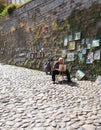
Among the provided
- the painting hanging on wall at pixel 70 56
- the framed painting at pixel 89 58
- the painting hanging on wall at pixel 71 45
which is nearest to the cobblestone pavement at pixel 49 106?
the framed painting at pixel 89 58

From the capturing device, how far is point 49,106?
7383 mm

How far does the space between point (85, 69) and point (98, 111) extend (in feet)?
18.6

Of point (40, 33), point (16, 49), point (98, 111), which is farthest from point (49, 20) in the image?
point (98, 111)

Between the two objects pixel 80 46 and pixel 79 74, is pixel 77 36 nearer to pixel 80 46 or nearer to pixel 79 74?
pixel 80 46

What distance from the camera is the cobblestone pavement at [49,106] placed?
5968 millimetres

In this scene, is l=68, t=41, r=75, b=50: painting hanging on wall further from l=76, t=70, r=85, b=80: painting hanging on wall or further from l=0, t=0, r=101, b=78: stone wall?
l=76, t=70, r=85, b=80: painting hanging on wall

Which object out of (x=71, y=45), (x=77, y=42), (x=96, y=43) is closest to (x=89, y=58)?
(x=96, y=43)

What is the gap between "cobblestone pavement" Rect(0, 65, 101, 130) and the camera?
5968mm

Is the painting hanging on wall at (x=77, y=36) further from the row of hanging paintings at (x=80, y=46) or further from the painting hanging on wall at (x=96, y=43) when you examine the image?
the painting hanging on wall at (x=96, y=43)

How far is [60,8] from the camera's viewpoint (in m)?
15.0

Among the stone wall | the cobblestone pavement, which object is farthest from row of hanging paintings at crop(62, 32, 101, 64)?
the cobblestone pavement

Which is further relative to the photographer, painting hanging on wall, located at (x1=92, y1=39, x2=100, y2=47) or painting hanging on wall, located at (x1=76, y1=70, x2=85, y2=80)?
painting hanging on wall, located at (x1=76, y1=70, x2=85, y2=80)

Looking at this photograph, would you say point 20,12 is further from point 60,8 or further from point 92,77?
point 92,77

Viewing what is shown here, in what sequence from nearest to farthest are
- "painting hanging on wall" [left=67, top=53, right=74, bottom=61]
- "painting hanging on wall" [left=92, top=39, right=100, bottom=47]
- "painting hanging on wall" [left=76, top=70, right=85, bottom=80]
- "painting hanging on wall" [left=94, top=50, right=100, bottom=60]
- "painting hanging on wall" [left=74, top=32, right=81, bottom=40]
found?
"painting hanging on wall" [left=94, top=50, right=100, bottom=60], "painting hanging on wall" [left=92, top=39, right=100, bottom=47], "painting hanging on wall" [left=76, top=70, right=85, bottom=80], "painting hanging on wall" [left=74, top=32, right=81, bottom=40], "painting hanging on wall" [left=67, top=53, right=74, bottom=61]
